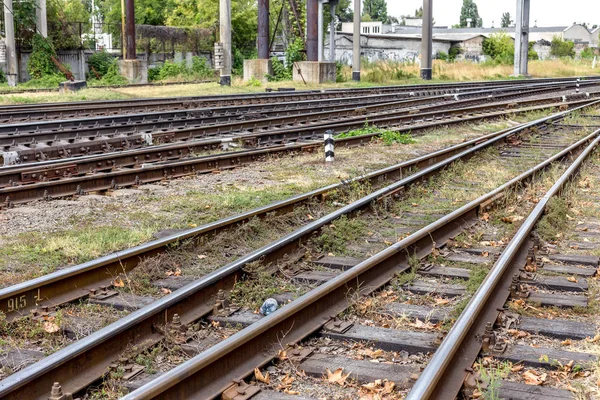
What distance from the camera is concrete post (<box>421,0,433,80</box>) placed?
1949 inches

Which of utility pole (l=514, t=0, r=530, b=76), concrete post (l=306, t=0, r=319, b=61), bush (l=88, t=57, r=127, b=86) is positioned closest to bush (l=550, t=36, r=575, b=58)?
utility pole (l=514, t=0, r=530, b=76)

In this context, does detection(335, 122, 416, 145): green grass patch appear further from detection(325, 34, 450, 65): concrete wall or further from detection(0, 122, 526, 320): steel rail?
detection(325, 34, 450, 65): concrete wall

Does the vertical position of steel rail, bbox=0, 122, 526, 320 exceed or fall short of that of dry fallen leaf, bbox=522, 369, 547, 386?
it exceeds it

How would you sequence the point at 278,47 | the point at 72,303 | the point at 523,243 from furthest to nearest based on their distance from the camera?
the point at 278,47 < the point at 523,243 < the point at 72,303

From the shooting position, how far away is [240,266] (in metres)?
7.02

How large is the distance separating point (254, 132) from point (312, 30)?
2748cm

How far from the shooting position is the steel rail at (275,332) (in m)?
4.61

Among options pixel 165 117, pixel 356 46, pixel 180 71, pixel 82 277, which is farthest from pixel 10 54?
pixel 82 277

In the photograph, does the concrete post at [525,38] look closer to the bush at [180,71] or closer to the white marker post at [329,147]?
the bush at [180,71]

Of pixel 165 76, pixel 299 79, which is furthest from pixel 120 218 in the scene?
pixel 165 76

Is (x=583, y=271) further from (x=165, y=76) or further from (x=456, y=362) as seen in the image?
(x=165, y=76)

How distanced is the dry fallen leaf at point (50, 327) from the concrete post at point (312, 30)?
132 ft

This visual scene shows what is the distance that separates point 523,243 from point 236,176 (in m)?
6.21

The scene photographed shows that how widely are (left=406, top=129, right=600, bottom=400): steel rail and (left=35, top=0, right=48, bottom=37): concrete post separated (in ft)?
144
